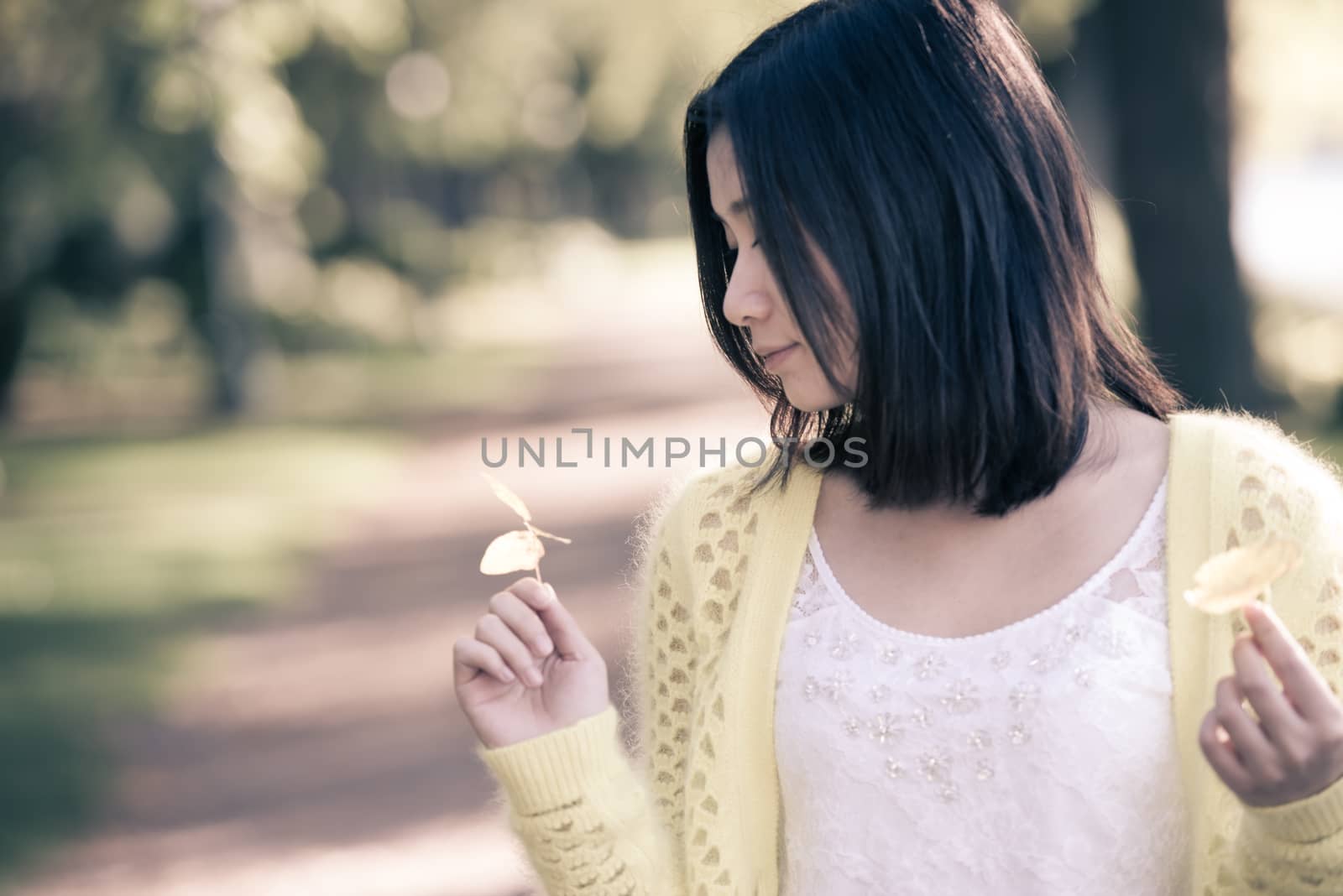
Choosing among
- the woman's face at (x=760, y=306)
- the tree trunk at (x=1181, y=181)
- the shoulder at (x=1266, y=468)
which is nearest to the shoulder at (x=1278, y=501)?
the shoulder at (x=1266, y=468)

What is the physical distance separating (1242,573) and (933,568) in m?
0.52

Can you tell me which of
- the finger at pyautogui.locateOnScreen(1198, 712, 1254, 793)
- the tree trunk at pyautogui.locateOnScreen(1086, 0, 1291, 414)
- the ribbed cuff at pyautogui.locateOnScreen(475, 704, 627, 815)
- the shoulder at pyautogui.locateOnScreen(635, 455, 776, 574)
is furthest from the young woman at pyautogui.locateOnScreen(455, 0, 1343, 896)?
the tree trunk at pyautogui.locateOnScreen(1086, 0, 1291, 414)

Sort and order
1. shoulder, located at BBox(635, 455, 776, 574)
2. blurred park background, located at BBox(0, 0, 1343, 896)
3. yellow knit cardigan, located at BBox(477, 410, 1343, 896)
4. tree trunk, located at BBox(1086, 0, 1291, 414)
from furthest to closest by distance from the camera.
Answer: tree trunk, located at BBox(1086, 0, 1291, 414) → blurred park background, located at BBox(0, 0, 1343, 896) → shoulder, located at BBox(635, 455, 776, 574) → yellow knit cardigan, located at BBox(477, 410, 1343, 896)

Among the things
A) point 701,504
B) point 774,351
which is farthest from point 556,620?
point 774,351

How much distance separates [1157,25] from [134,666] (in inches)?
Result: 232

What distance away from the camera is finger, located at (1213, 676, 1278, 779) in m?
1.39

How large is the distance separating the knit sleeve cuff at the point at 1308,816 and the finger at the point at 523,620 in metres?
0.86

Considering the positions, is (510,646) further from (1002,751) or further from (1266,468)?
(1266,468)

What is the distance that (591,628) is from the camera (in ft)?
25.7

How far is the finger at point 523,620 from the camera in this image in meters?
1.85

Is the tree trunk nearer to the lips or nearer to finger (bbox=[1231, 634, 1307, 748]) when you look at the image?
the lips

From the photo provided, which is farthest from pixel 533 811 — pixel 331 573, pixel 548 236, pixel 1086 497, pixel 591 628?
pixel 548 236

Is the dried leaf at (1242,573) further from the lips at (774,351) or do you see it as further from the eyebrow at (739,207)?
the eyebrow at (739,207)

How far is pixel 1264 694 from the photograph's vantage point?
137 centimetres
